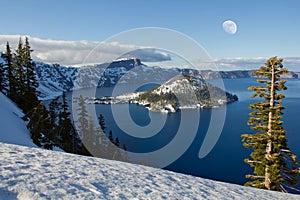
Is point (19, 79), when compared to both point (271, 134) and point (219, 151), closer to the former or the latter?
point (271, 134)

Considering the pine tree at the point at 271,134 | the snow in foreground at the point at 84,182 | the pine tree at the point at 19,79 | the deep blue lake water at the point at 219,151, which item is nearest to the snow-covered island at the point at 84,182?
the snow in foreground at the point at 84,182

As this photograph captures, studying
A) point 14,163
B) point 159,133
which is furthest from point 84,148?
A: point 159,133

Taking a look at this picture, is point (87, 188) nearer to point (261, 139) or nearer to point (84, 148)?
point (261, 139)

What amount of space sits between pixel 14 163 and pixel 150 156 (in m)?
79.8

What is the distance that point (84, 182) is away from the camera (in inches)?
257

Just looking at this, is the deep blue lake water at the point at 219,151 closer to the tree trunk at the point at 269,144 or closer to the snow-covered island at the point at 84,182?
the tree trunk at the point at 269,144

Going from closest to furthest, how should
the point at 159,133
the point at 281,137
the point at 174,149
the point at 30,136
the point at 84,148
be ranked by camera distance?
1. the point at 281,137
2. the point at 30,136
3. the point at 84,148
4. the point at 174,149
5. the point at 159,133

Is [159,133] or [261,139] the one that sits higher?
[261,139]

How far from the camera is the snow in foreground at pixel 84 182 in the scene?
5611 millimetres

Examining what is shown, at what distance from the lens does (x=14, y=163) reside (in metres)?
7.00

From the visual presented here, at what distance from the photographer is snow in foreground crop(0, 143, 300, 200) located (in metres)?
5.61

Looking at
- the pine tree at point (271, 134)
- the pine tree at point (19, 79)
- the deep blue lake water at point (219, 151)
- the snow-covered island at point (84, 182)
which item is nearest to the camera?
the snow-covered island at point (84, 182)

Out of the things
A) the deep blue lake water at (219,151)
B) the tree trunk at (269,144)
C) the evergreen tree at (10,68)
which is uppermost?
the evergreen tree at (10,68)

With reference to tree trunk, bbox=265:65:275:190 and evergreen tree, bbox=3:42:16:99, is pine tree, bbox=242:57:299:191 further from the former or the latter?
evergreen tree, bbox=3:42:16:99
